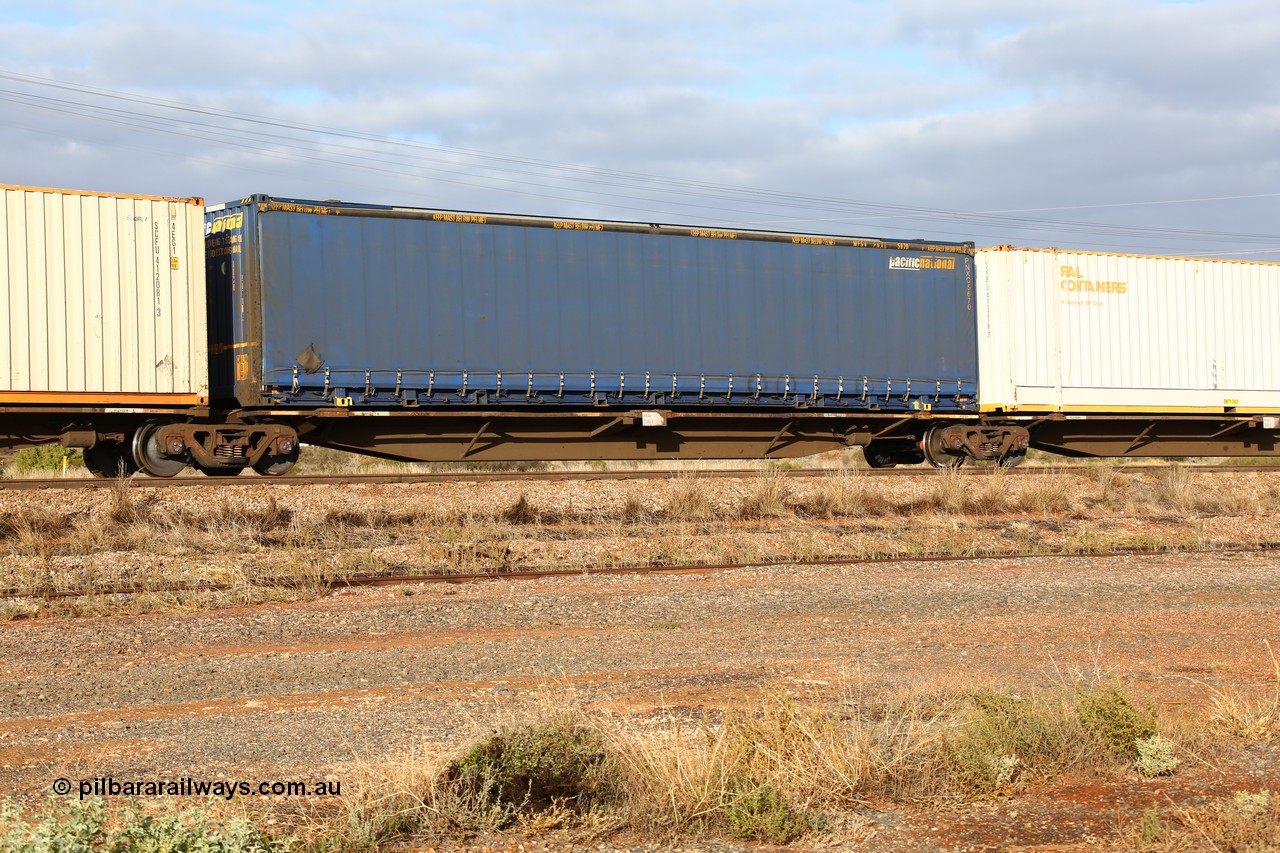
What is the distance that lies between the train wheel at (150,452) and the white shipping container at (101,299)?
614 millimetres

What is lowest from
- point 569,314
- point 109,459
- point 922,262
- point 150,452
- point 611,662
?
point 611,662

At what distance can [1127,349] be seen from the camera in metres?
21.4

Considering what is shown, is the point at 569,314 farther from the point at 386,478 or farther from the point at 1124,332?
the point at 1124,332

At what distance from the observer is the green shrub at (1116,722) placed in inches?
209

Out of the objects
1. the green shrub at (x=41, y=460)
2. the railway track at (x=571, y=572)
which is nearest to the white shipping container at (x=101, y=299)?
the railway track at (x=571, y=572)

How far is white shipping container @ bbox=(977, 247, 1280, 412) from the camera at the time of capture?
20.6 m

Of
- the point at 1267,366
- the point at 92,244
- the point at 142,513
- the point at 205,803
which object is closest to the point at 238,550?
the point at 142,513

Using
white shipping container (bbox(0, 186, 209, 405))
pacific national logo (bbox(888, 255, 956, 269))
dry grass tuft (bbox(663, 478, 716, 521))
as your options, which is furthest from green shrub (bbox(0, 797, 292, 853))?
pacific national logo (bbox(888, 255, 956, 269))

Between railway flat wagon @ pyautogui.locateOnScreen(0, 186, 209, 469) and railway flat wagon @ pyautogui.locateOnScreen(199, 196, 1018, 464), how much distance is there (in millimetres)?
914

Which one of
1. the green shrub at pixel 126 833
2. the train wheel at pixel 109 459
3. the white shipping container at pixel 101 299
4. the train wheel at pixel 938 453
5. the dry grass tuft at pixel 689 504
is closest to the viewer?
the green shrub at pixel 126 833

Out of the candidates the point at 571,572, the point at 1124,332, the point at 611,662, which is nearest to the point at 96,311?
the point at 571,572

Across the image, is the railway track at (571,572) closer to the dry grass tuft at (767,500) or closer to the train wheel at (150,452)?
the dry grass tuft at (767,500)

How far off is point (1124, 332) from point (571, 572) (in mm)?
14095

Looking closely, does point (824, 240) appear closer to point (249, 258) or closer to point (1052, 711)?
point (249, 258)
